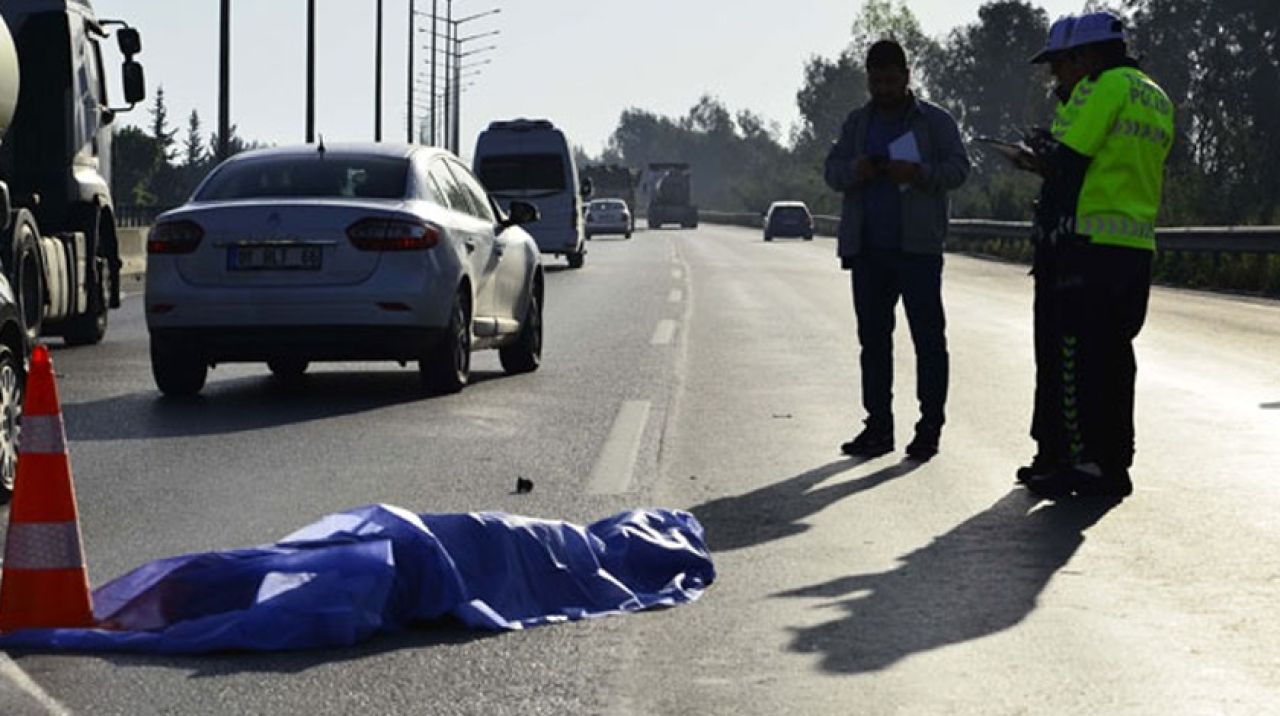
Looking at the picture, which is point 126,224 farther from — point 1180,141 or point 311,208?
point 1180,141

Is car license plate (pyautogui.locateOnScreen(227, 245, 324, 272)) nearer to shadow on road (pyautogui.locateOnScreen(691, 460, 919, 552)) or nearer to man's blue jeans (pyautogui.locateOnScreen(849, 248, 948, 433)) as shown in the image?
man's blue jeans (pyautogui.locateOnScreen(849, 248, 948, 433))

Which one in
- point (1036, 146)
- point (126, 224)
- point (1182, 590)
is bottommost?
point (126, 224)

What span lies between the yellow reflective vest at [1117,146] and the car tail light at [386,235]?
5.32 meters

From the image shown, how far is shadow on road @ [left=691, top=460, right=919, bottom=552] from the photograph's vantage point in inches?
343

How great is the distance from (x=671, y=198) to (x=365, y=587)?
107 meters

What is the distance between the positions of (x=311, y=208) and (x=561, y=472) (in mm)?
4197

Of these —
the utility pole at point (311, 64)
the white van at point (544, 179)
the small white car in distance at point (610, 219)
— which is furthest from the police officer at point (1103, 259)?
the small white car in distance at point (610, 219)

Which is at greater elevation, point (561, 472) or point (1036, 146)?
point (1036, 146)

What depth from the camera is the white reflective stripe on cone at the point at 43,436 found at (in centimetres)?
688

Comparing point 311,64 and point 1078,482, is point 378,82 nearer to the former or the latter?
point 311,64

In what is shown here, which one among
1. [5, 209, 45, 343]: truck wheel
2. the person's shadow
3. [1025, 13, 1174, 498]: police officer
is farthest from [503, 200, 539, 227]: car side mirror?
the person's shadow

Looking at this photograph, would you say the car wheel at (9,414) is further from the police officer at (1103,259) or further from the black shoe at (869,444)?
the police officer at (1103,259)

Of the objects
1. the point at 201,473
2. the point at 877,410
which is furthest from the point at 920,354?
the point at 201,473

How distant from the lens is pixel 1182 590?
7539mm
